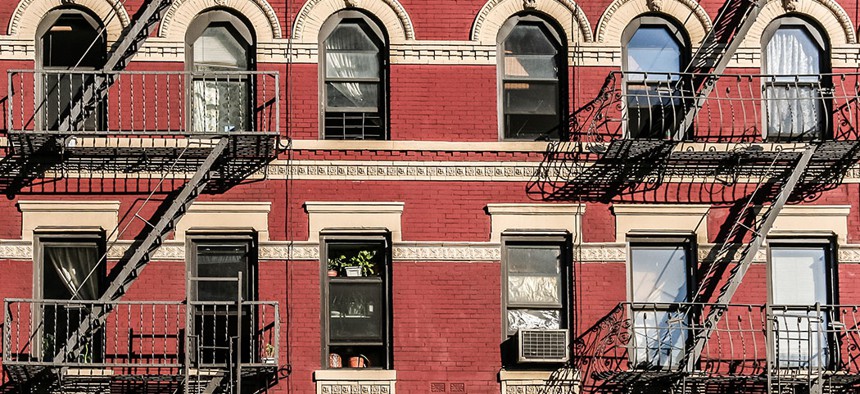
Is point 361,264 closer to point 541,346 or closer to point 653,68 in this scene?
point 541,346

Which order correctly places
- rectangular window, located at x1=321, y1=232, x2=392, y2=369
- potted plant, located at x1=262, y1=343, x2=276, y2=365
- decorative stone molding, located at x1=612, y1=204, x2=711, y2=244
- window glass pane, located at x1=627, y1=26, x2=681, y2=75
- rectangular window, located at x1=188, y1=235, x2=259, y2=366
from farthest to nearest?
window glass pane, located at x1=627, y1=26, x2=681, y2=75 → decorative stone molding, located at x1=612, y1=204, x2=711, y2=244 → rectangular window, located at x1=321, y1=232, x2=392, y2=369 → rectangular window, located at x1=188, y1=235, x2=259, y2=366 → potted plant, located at x1=262, y1=343, x2=276, y2=365

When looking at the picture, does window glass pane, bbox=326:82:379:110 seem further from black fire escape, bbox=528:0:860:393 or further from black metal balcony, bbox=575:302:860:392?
black metal balcony, bbox=575:302:860:392

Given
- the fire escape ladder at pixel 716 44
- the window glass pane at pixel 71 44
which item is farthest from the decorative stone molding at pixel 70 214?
the fire escape ladder at pixel 716 44

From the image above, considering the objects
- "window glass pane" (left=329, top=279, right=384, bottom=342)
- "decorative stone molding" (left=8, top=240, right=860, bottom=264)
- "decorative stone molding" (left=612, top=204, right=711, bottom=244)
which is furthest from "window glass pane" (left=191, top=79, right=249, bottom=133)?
"decorative stone molding" (left=612, top=204, right=711, bottom=244)

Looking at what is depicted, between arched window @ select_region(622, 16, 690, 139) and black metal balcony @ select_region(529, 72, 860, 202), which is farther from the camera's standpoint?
arched window @ select_region(622, 16, 690, 139)

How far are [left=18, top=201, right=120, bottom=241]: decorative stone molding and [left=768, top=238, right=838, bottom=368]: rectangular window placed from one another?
787 centimetres

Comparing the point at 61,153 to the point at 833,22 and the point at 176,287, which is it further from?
the point at 833,22

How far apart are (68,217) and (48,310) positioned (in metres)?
1.15

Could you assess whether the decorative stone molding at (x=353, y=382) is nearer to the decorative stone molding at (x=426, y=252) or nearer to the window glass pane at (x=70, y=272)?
the decorative stone molding at (x=426, y=252)

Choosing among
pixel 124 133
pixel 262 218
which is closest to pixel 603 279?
pixel 262 218

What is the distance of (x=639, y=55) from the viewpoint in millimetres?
17625

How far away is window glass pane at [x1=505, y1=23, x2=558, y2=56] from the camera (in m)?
17.5

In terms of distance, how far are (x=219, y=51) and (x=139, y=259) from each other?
111 inches

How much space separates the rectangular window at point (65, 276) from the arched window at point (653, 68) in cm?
660
